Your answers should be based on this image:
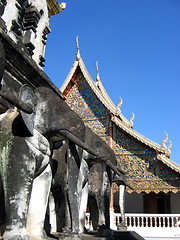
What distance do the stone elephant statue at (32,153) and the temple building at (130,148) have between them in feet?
26.7

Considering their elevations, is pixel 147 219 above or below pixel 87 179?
below

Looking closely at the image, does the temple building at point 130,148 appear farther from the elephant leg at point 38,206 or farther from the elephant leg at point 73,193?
the elephant leg at point 38,206

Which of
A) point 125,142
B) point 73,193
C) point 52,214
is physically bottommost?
point 52,214

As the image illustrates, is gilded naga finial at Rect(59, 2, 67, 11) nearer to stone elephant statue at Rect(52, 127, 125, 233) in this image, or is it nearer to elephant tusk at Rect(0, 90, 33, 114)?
stone elephant statue at Rect(52, 127, 125, 233)

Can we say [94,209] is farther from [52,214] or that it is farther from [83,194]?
[52,214]

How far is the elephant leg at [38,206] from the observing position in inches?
83.1

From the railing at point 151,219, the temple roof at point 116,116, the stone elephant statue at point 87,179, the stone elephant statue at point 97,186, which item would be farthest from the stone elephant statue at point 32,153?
the temple roof at point 116,116

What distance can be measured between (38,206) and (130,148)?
28.9 feet

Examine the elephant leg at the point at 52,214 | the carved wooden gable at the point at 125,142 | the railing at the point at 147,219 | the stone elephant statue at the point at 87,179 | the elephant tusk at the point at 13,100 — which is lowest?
the railing at the point at 147,219

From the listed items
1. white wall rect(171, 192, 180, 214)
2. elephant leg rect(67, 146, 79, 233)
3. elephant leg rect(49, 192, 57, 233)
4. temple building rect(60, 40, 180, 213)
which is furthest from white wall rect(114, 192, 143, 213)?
elephant leg rect(67, 146, 79, 233)

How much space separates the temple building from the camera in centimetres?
1007

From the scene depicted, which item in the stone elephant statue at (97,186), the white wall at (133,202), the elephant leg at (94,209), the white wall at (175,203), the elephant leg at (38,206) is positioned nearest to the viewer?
the elephant leg at (38,206)

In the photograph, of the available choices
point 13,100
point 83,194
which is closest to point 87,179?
point 83,194

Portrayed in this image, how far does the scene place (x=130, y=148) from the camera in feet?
35.3
